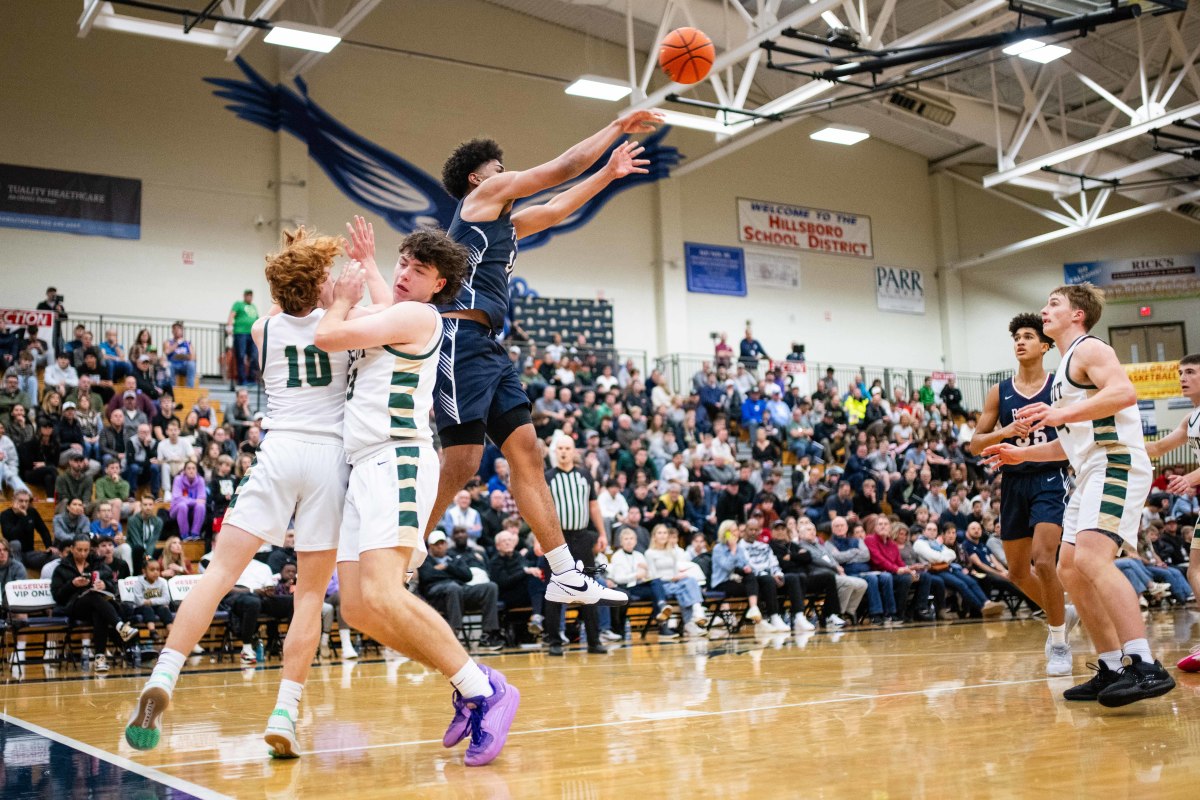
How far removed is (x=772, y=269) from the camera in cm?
2752

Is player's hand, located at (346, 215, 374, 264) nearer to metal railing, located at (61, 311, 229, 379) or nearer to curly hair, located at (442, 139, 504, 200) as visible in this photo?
curly hair, located at (442, 139, 504, 200)

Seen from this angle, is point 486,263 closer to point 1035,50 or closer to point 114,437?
point 114,437

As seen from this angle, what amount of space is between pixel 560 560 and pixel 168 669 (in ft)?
6.29

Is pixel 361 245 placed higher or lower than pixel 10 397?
lower

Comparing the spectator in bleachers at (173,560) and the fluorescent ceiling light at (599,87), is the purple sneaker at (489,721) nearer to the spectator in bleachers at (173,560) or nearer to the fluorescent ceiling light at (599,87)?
the spectator in bleachers at (173,560)

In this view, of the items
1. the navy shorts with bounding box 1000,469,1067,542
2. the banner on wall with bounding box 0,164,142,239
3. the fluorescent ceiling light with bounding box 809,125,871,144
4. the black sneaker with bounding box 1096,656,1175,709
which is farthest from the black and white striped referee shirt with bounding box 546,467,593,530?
the fluorescent ceiling light with bounding box 809,125,871,144

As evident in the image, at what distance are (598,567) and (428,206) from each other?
1753 centimetres

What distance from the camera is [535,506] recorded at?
5.24 meters

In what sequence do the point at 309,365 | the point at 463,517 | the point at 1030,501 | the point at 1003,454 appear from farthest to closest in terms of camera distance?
the point at 463,517, the point at 1030,501, the point at 1003,454, the point at 309,365

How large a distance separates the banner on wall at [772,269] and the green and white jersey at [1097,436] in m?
21.7

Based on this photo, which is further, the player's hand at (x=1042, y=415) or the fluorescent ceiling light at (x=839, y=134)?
the fluorescent ceiling light at (x=839, y=134)

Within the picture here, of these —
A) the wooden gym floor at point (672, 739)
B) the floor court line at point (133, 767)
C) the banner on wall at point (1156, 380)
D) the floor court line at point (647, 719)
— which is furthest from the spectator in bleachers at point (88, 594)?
the banner on wall at point (1156, 380)

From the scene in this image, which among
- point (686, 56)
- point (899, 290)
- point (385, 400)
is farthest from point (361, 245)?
point (899, 290)

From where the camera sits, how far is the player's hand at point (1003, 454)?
548 cm
